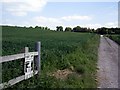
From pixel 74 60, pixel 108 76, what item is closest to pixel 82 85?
pixel 108 76

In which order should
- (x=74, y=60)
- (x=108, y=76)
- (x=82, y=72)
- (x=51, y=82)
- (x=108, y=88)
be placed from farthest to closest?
(x=74, y=60) < (x=108, y=76) < (x=82, y=72) < (x=108, y=88) < (x=51, y=82)

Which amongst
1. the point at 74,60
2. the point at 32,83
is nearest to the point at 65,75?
the point at 32,83

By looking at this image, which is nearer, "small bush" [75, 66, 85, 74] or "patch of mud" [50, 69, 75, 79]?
"patch of mud" [50, 69, 75, 79]

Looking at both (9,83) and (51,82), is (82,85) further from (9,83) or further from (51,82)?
(9,83)

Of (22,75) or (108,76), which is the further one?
(108,76)

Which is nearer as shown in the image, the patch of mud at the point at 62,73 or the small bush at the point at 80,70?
the patch of mud at the point at 62,73

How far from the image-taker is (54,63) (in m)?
12.4

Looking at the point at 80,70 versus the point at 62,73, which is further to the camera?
the point at 80,70

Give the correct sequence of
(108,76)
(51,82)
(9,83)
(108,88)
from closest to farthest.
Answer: (9,83) < (51,82) < (108,88) < (108,76)

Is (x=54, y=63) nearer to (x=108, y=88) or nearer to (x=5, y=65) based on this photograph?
(x=108, y=88)

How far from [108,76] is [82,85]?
12.7 ft

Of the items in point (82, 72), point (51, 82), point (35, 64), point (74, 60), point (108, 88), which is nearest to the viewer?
Result: point (51, 82)

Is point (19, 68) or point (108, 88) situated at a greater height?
point (19, 68)

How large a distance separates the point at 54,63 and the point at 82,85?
9.54 feet
